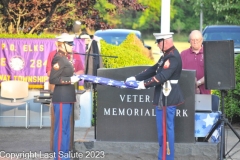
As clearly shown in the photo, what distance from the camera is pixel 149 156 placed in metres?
9.27

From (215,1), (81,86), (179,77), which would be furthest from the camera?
(215,1)

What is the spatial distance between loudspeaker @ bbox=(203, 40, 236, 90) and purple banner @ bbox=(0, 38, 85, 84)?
4.35 meters

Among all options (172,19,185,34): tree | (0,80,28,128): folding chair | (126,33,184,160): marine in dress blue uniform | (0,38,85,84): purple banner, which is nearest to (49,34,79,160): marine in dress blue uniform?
(126,33,184,160): marine in dress blue uniform

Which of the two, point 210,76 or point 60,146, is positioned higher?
point 210,76

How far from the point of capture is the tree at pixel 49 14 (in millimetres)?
14234

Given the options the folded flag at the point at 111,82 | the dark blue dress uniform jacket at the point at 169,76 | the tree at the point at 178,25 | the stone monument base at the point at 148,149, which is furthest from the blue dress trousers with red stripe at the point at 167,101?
the tree at the point at 178,25

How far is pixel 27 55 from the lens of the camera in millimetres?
12883

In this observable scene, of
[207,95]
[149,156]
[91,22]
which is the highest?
[91,22]

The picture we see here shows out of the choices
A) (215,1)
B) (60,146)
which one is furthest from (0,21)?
(215,1)

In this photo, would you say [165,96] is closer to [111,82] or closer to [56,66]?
[111,82]

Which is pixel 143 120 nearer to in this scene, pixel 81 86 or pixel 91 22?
pixel 81 86

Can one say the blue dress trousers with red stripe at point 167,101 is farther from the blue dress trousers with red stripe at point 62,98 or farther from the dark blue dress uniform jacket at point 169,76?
the blue dress trousers with red stripe at point 62,98

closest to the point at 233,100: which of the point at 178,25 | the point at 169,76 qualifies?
the point at 169,76

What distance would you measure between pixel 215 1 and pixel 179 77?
12889mm
